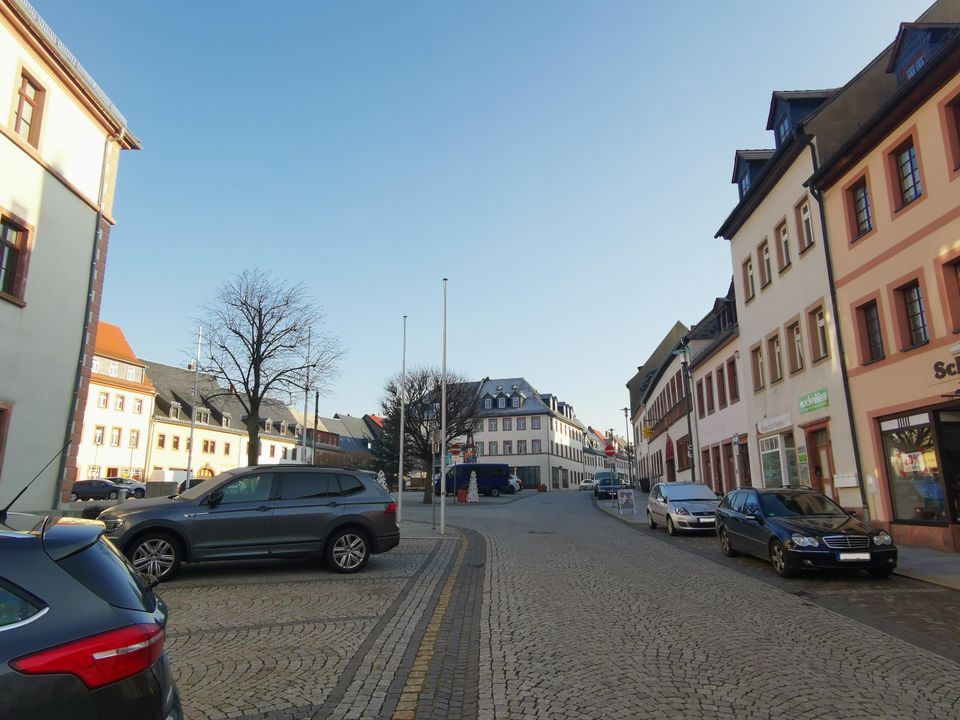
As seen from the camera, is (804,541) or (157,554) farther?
(804,541)

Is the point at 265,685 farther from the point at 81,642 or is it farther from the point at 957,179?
the point at 957,179

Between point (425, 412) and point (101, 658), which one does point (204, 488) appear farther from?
point (425, 412)

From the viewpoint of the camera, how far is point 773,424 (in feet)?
74.8

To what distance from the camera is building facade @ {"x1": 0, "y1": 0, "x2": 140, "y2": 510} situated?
15531 millimetres

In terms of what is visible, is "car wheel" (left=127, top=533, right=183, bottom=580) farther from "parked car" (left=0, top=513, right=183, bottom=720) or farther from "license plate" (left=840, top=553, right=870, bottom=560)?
"license plate" (left=840, top=553, right=870, bottom=560)

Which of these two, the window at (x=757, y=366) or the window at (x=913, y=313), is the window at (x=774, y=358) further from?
the window at (x=913, y=313)

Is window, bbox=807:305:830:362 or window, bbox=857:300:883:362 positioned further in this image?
window, bbox=807:305:830:362

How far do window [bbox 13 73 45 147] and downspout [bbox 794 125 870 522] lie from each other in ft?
66.4

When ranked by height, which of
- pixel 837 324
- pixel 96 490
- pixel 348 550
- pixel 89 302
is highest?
pixel 89 302

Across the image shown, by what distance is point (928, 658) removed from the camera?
6.20m

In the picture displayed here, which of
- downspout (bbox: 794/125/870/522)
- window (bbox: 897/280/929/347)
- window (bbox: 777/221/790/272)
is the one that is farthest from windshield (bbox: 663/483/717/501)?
window (bbox: 777/221/790/272)

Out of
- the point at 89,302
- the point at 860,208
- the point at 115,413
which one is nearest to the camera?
the point at 860,208

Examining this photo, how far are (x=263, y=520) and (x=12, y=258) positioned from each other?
33.9 feet

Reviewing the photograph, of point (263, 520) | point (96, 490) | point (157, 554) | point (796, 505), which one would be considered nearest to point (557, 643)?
point (263, 520)
